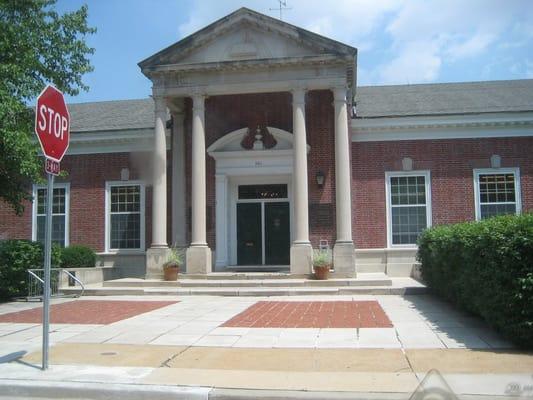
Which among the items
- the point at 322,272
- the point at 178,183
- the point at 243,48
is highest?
the point at 243,48

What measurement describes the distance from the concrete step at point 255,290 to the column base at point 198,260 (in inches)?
48.7

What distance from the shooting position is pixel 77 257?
2019cm

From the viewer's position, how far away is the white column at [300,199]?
57.5ft

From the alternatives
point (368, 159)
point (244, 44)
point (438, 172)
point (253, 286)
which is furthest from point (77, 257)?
point (438, 172)

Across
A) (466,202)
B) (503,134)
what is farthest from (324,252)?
(503,134)

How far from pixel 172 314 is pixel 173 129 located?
33.9 ft

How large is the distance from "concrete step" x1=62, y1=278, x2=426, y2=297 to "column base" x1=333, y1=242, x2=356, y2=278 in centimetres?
110

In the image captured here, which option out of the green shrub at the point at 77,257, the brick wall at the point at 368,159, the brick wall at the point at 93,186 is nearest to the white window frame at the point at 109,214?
the brick wall at the point at 93,186

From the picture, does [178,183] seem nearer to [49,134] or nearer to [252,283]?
[252,283]

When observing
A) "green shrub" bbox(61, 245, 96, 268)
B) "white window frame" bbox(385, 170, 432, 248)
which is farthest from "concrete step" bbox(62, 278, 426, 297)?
"white window frame" bbox(385, 170, 432, 248)

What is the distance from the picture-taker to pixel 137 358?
25.3ft

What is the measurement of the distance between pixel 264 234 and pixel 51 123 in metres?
14.0

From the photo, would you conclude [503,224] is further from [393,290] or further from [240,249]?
[240,249]

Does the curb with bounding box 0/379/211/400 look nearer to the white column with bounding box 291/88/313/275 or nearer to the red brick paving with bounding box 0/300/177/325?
the red brick paving with bounding box 0/300/177/325
